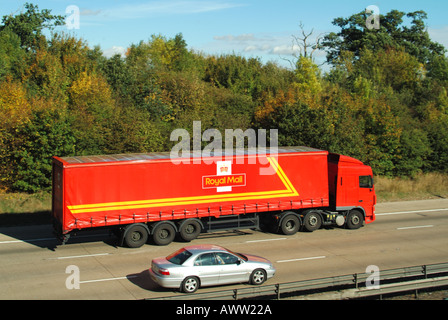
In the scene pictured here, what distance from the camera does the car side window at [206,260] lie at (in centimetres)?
1424

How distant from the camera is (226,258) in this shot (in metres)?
14.6

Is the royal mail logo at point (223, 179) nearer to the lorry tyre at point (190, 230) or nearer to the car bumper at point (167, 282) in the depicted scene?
the lorry tyre at point (190, 230)

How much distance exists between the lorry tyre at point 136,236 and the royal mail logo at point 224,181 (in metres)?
3.05

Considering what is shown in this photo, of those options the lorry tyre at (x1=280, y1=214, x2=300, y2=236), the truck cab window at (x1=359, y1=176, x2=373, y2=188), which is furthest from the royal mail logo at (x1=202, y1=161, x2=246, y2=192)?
the truck cab window at (x1=359, y1=176, x2=373, y2=188)

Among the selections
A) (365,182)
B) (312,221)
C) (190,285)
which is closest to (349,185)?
(365,182)

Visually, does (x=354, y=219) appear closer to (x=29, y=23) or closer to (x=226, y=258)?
(x=226, y=258)

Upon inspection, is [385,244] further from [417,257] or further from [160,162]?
[160,162]

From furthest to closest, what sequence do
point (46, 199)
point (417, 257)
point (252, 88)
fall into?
1. point (252, 88)
2. point (46, 199)
3. point (417, 257)

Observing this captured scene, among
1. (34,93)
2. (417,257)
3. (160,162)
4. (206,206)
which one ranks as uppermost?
(34,93)

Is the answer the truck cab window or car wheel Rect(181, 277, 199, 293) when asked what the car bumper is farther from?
the truck cab window

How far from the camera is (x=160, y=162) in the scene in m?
19.2

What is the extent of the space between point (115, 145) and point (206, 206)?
13.2 metres

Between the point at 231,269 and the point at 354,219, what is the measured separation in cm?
1028
